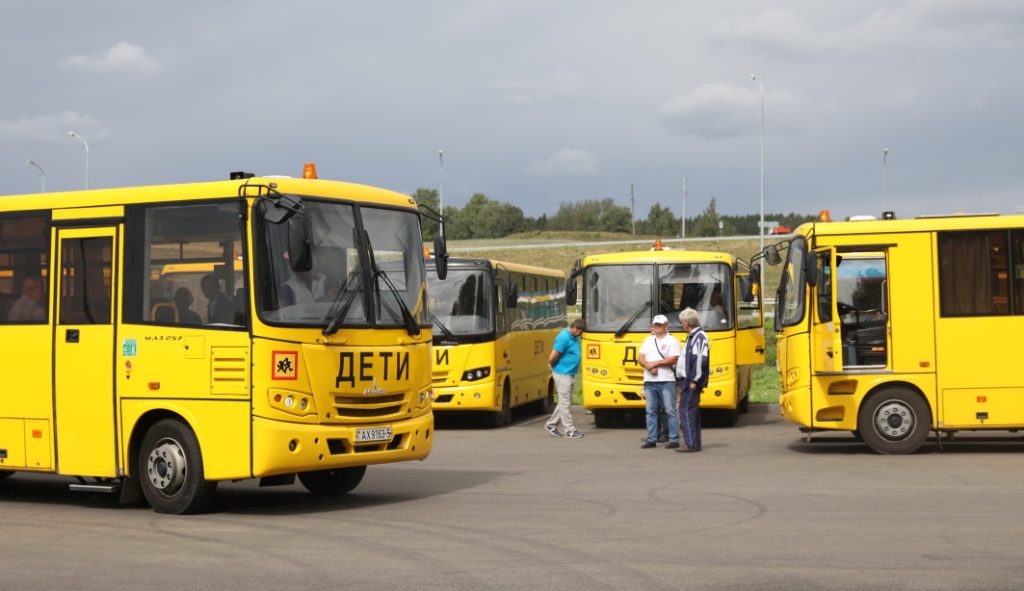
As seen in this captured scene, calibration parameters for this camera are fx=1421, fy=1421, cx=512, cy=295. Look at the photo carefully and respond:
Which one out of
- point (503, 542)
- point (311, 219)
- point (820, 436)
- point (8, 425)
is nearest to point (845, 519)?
point (503, 542)

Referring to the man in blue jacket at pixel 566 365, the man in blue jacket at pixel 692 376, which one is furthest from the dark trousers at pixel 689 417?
the man in blue jacket at pixel 566 365

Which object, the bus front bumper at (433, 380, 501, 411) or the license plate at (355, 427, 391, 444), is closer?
the license plate at (355, 427, 391, 444)

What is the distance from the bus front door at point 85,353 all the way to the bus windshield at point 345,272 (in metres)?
1.83

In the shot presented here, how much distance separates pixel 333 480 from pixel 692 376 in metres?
6.22

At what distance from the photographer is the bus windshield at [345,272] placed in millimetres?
12820

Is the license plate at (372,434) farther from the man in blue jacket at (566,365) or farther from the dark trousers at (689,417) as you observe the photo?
the man in blue jacket at (566,365)

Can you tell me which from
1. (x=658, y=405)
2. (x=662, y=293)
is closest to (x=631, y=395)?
(x=662, y=293)

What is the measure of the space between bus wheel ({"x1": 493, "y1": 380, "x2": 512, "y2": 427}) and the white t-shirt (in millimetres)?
6295

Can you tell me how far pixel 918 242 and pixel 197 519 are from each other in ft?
34.2

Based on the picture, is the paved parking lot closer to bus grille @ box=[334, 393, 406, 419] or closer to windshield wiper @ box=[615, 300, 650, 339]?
bus grille @ box=[334, 393, 406, 419]

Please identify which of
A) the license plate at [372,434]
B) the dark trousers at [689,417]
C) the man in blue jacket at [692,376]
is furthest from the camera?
the dark trousers at [689,417]

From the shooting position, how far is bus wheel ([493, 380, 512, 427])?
26391 mm

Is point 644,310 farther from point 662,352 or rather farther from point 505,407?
point 662,352

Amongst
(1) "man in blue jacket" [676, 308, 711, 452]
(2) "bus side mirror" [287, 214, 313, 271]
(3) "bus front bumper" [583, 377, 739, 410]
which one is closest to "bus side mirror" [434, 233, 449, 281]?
(2) "bus side mirror" [287, 214, 313, 271]
